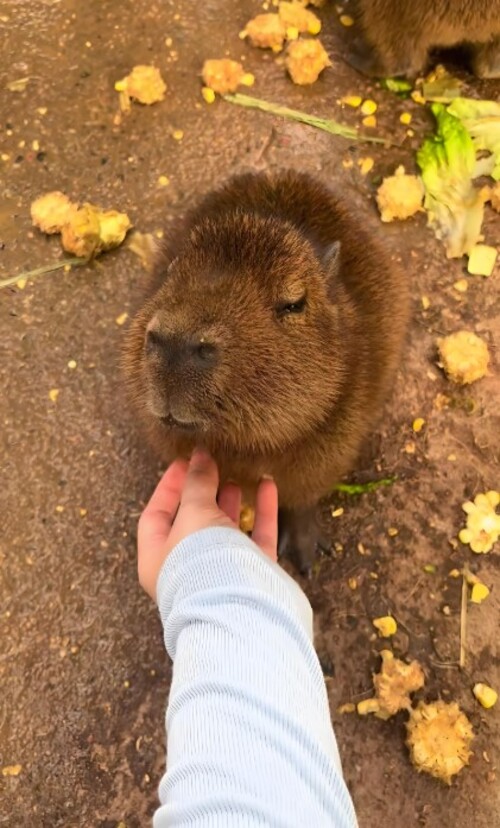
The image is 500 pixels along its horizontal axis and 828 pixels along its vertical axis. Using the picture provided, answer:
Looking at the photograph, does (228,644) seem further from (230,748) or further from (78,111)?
(78,111)

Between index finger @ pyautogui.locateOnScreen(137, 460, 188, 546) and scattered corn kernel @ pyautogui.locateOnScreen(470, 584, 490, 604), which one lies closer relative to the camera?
index finger @ pyautogui.locateOnScreen(137, 460, 188, 546)

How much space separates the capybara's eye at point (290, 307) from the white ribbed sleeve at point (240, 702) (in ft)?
1.99

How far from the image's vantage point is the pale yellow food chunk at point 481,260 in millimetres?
3197

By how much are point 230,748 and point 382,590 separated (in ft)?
4.63

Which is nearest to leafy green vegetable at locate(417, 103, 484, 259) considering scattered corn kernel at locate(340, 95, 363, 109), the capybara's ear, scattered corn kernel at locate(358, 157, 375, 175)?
scattered corn kernel at locate(358, 157, 375, 175)

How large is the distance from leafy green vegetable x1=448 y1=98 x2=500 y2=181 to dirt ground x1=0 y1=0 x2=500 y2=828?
0.42ft

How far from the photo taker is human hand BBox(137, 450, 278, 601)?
2.03 metres

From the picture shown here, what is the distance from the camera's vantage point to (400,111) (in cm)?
347

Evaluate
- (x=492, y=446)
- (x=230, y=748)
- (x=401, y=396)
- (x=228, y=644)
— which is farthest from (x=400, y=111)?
(x=230, y=748)

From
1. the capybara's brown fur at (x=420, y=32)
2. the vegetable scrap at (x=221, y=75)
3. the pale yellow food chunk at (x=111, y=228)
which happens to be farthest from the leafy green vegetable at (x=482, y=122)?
the pale yellow food chunk at (x=111, y=228)

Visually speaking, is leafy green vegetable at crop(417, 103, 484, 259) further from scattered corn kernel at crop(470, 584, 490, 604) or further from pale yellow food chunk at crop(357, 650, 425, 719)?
pale yellow food chunk at crop(357, 650, 425, 719)

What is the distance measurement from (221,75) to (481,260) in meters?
1.44

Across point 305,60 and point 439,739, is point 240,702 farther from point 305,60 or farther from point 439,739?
point 305,60

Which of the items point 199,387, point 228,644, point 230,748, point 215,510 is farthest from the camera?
point 215,510
